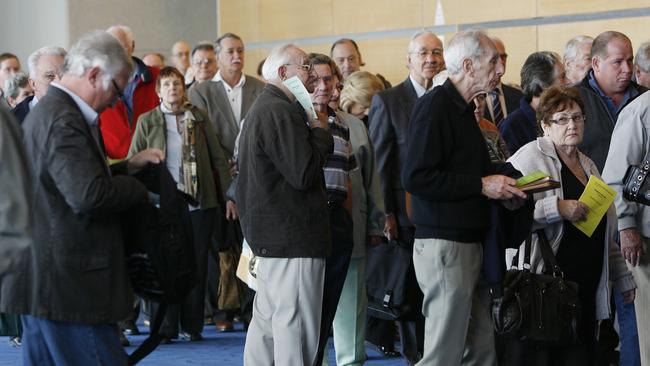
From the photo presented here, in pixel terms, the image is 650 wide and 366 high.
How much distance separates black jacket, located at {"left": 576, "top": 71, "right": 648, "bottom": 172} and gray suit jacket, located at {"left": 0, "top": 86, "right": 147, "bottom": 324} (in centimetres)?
333

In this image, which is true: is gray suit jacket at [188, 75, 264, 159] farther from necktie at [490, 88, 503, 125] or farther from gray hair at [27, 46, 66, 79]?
gray hair at [27, 46, 66, 79]

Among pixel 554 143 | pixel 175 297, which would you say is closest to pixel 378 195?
pixel 554 143

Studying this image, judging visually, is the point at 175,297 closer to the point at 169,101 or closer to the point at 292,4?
the point at 169,101

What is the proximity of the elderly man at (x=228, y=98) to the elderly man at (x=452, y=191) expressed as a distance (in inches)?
126

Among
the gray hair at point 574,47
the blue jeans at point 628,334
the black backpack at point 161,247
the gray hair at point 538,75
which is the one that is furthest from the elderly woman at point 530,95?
the black backpack at point 161,247

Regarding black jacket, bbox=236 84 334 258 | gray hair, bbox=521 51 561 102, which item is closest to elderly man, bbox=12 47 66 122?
black jacket, bbox=236 84 334 258

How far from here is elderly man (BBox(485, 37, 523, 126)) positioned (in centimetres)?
731

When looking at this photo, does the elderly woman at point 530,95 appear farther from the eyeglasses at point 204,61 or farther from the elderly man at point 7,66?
the elderly man at point 7,66

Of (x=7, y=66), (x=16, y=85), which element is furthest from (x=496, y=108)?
(x=7, y=66)

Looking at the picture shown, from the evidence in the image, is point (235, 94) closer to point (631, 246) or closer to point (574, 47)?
point (574, 47)

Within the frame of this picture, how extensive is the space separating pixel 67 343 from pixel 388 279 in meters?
2.72

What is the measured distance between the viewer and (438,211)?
4812mm

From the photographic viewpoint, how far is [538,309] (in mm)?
4922

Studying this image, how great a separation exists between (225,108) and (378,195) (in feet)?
7.46
